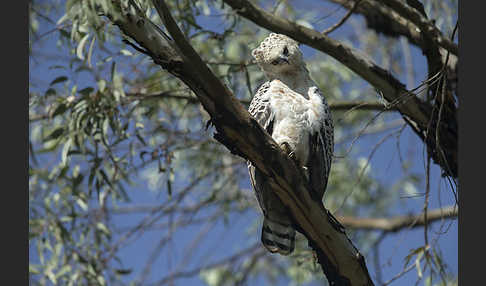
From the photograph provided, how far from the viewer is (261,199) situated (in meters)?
3.15

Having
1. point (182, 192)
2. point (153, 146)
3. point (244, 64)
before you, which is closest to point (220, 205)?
point (182, 192)

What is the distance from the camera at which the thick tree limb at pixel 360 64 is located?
3426 millimetres

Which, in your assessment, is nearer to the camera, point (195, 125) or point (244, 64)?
point (244, 64)

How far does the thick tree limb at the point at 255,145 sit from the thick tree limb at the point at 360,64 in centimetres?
96

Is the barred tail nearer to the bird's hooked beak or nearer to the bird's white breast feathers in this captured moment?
the bird's white breast feathers

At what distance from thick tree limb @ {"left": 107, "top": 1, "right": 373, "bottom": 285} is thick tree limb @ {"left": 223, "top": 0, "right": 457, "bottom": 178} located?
37.6 inches

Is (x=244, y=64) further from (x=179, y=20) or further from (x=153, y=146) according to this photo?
(x=153, y=146)

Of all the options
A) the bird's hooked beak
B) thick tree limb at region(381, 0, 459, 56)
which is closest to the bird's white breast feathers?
the bird's hooked beak

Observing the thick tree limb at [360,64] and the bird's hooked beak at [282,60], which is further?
the thick tree limb at [360,64]

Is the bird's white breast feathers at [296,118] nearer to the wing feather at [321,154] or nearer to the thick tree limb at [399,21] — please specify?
the wing feather at [321,154]

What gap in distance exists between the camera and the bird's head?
3340 mm

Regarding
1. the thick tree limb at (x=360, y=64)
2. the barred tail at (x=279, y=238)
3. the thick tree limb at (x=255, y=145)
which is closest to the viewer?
the thick tree limb at (x=255, y=145)

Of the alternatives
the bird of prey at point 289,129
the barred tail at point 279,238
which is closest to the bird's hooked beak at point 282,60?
the bird of prey at point 289,129

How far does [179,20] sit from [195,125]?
81.9 inches
